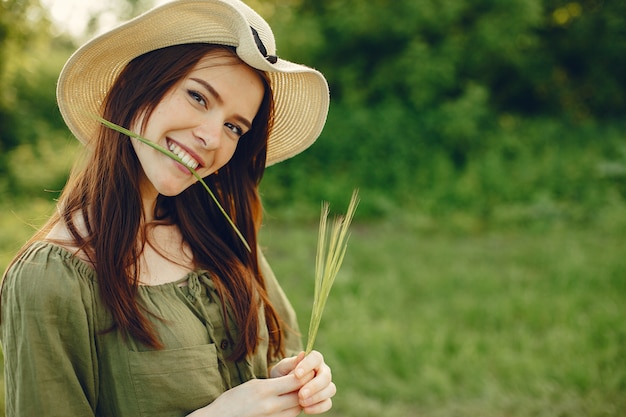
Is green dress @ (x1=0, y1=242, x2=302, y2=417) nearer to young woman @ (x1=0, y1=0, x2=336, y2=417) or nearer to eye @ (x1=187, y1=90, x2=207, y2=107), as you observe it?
young woman @ (x1=0, y1=0, x2=336, y2=417)

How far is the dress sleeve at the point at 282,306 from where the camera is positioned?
1.66 metres

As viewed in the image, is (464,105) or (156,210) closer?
(156,210)

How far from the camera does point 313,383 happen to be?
125 centimetres

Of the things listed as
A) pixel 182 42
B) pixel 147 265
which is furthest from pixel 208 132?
pixel 147 265

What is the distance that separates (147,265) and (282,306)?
0.47 meters

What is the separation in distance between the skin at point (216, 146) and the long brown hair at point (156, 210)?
0.03 meters

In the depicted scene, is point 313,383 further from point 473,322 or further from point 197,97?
point 473,322

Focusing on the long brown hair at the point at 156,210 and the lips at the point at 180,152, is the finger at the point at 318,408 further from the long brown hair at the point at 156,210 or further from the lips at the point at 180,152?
the lips at the point at 180,152

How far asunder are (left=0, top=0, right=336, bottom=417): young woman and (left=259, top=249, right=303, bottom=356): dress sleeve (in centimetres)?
19

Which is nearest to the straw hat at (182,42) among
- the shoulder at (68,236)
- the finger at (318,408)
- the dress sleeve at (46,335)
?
the shoulder at (68,236)

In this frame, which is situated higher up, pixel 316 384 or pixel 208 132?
pixel 208 132

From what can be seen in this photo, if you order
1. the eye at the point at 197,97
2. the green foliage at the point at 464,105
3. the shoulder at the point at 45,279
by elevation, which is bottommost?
the shoulder at the point at 45,279

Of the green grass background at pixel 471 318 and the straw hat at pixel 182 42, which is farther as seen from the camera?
the green grass background at pixel 471 318

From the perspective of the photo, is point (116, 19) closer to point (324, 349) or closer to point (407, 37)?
point (407, 37)
